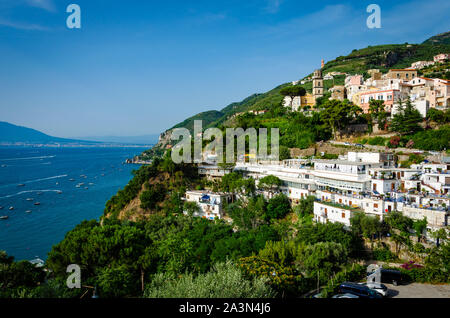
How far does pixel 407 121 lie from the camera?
23.1m

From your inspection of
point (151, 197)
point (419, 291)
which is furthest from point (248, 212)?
point (419, 291)

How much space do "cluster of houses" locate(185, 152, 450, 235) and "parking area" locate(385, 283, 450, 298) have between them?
11.8ft

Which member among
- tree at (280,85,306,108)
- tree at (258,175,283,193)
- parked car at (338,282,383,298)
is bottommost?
Answer: parked car at (338,282,383,298)

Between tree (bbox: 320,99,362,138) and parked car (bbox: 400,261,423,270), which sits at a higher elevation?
tree (bbox: 320,99,362,138)

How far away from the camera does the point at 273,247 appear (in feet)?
43.0

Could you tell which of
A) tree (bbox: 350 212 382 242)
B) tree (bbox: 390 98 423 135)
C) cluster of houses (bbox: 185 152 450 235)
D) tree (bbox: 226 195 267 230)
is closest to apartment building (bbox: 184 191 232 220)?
cluster of houses (bbox: 185 152 450 235)

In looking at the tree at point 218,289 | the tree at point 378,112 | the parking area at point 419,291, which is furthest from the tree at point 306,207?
the tree at point 378,112

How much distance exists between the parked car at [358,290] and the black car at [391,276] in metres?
1.91

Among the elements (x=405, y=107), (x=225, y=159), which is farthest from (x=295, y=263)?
(x=405, y=107)

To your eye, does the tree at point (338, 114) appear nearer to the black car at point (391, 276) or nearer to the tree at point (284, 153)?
the tree at point (284, 153)

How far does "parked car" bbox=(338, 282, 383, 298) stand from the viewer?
10070 mm

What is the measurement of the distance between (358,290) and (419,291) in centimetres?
303

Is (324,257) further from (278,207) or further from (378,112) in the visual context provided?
(378,112)

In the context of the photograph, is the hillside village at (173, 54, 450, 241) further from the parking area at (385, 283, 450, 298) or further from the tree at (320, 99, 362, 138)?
the parking area at (385, 283, 450, 298)
